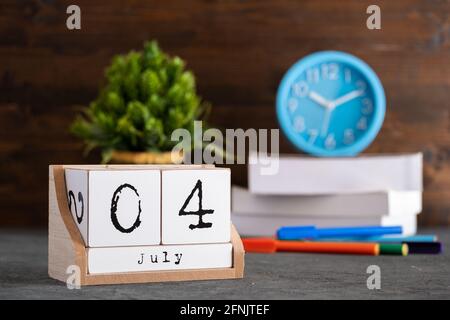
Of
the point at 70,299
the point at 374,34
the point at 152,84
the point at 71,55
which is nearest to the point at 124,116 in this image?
the point at 152,84

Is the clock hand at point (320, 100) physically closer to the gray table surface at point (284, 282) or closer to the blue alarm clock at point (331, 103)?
the blue alarm clock at point (331, 103)

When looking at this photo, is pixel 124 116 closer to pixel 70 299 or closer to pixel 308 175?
pixel 308 175

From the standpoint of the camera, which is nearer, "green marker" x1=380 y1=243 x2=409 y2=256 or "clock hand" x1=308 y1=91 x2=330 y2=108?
"green marker" x1=380 y1=243 x2=409 y2=256

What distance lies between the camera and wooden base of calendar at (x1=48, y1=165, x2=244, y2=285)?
1.03 meters

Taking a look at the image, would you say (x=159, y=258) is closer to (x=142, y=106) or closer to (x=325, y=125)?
(x=142, y=106)

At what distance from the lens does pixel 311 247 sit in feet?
4.63

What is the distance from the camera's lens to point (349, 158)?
1.81 metres

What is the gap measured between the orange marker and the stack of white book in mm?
307

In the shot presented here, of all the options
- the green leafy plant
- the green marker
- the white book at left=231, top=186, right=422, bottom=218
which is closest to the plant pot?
the green leafy plant

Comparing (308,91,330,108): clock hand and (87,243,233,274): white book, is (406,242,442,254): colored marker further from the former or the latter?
(308,91,330,108): clock hand

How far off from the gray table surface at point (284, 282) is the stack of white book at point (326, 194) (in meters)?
0.31

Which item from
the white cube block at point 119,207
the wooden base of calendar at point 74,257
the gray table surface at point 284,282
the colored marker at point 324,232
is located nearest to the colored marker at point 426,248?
the gray table surface at point 284,282

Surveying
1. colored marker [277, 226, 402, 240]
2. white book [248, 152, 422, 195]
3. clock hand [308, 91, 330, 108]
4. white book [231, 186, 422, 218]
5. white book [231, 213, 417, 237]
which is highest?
clock hand [308, 91, 330, 108]
